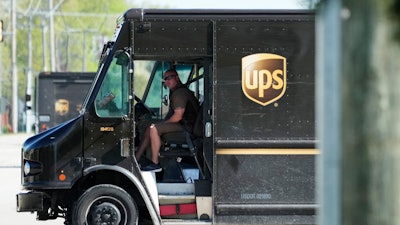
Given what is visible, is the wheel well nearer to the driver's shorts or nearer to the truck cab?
the truck cab

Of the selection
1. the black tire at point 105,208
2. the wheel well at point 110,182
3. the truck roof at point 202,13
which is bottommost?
the black tire at point 105,208

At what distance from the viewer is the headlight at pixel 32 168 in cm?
972

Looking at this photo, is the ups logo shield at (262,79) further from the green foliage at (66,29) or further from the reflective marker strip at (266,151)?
the green foliage at (66,29)

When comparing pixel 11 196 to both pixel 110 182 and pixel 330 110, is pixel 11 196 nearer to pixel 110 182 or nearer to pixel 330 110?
pixel 110 182

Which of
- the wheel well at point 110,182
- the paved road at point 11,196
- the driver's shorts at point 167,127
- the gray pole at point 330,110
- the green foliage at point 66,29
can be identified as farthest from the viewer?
the green foliage at point 66,29

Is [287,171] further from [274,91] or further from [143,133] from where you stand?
[143,133]

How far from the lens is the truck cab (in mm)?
9570

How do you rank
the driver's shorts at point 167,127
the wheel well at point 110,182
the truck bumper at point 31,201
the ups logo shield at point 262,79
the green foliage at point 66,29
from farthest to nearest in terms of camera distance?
1. the green foliage at point 66,29
2. the driver's shorts at point 167,127
3. the wheel well at point 110,182
4. the truck bumper at point 31,201
5. the ups logo shield at point 262,79

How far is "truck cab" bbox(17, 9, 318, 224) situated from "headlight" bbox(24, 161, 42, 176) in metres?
0.03

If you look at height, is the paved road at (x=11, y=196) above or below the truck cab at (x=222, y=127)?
below

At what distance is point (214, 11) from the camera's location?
31.6 feet

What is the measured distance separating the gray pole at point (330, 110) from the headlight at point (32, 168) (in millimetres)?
7063

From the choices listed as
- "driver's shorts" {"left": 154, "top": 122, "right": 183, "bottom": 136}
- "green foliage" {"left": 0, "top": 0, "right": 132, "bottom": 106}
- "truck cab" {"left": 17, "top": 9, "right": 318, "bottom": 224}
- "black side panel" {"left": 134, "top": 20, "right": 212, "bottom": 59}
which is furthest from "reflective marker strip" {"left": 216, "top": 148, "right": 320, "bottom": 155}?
"green foliage" {"left": 0, "top": 0, "right": 132, "bottom": 106}

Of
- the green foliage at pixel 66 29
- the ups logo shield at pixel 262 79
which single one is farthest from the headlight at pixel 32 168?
the green foliage at pixel 66 29
